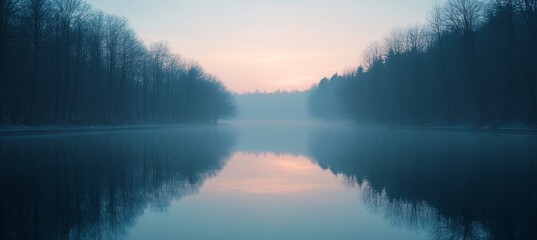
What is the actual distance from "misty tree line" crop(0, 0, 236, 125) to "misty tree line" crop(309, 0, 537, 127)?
153 feet

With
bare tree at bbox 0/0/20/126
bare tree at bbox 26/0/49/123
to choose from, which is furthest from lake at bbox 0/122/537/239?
bare tree at bbox 26/0/49/123

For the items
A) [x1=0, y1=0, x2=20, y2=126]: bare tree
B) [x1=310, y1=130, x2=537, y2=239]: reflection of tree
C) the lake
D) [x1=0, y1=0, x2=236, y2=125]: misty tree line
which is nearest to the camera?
the lake

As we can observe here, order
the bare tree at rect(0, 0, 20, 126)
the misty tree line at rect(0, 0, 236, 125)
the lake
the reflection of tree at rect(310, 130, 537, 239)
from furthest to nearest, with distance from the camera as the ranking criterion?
the misty tree line at rect(0, 0, 236, 125), the bare tree at rect(0, 0, 20, 126), the reflection of tree at rect(310, 130, 537, 239), the lake

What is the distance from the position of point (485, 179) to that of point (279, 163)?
358 inches

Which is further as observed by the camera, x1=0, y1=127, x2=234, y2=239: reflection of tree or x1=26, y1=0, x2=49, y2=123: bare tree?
x1=26, y1=0, x2=49, y2=123: bare tree

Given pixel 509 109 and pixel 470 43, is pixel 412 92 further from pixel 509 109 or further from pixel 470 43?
pixel 509 109

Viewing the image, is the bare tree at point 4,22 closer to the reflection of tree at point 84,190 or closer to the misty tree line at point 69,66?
the misty tree line at point 69,66

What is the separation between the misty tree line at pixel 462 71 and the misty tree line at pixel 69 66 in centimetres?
4672

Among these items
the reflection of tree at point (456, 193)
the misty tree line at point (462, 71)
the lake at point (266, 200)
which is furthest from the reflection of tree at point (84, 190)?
the misty tree line at point (462, 71)

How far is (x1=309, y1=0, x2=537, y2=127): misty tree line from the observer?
38.6 metres

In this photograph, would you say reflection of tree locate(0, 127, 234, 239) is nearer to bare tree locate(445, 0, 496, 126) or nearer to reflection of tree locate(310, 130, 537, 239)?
reflection of tree locate(310, 130, 537, 239)

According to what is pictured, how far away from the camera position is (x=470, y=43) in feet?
153

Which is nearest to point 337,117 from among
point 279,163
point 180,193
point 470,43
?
point 470,43

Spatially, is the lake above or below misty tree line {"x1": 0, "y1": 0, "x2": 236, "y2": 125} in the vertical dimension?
below
